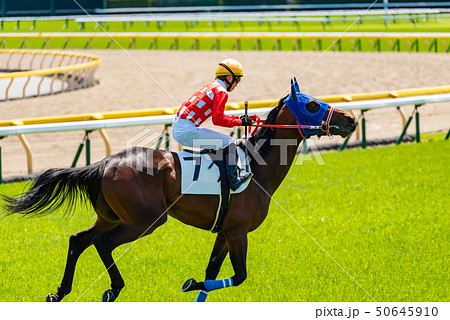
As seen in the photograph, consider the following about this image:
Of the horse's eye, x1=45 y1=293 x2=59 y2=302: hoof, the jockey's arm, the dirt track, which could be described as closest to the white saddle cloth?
the jockey's arm

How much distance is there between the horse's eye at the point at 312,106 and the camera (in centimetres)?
543

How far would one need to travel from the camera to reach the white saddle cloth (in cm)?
521

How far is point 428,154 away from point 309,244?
4.49 metres

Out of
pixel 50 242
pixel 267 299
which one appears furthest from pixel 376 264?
pixel 50 242

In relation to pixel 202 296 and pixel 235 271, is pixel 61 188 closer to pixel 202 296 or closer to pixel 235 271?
pixel 202 296

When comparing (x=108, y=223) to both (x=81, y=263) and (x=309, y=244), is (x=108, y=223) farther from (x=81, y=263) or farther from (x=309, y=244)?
(x=309, y=244)

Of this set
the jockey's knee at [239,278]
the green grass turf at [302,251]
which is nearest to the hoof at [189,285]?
the green grass turf at [302,251]

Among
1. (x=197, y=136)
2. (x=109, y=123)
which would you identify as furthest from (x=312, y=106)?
(x=109, y=123)

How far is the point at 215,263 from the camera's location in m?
5.46

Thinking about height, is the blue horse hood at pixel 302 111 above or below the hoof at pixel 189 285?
above

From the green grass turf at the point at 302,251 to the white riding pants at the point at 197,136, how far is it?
1.08 metres

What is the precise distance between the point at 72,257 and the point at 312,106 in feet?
6.43

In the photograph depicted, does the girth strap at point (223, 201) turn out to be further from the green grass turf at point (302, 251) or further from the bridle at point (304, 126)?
the green grass turf at point (302, 251)

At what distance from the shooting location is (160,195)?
511 centimetres
